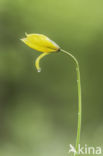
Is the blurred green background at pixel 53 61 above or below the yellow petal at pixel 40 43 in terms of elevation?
above

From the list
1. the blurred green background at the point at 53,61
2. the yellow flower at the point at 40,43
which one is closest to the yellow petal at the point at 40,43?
the yellow flower at the point at 40,43

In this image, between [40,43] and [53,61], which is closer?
[40,43]

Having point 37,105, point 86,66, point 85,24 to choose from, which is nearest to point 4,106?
point 37,105

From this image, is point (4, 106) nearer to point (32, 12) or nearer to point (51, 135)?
point (51, 135)

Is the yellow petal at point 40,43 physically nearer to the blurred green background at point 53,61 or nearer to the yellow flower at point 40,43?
the yellow flower at point 40,43

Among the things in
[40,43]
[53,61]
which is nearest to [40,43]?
[40,43]

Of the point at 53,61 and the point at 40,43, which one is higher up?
the point at 53,61

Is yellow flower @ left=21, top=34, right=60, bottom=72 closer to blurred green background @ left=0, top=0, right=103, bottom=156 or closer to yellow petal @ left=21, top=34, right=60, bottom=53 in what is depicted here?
yellow petal @ left=21, top=34, right=60, bottom=53

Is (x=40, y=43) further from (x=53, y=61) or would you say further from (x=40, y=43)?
(x=53, y=61)
